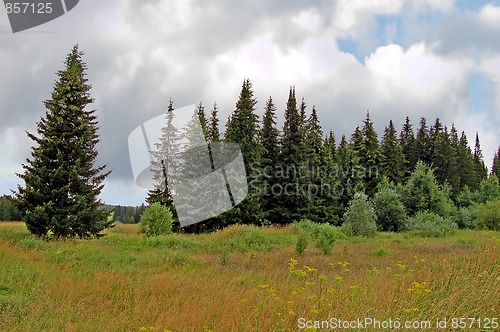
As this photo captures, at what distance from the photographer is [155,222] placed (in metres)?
21.6

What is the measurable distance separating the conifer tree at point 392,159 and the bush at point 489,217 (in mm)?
13568

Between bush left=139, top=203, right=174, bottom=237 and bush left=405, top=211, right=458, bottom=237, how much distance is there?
58.6ft

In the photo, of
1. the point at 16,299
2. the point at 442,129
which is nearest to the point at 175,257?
the point at 16,299

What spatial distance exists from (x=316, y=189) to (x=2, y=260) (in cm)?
3219

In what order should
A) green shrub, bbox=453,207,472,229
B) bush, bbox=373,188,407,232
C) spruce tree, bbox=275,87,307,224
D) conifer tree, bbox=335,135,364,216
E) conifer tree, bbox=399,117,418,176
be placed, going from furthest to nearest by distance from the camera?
conifer tree, bbox=399,117,418,176 → conifer tree, bbox=335,135,364,216 → green shrub, bbox=453,207,472,229 → spruce tree, bbox=275,87,307,224 → bush, bbox=373,188,407,232

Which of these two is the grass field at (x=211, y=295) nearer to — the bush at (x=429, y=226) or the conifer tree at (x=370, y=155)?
the bush at (x=429, y=226)

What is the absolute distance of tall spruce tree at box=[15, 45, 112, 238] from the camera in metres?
19.9

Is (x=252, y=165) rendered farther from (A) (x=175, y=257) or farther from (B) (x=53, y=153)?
(A) (x=175, y=257)

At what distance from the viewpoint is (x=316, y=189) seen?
1517 inches

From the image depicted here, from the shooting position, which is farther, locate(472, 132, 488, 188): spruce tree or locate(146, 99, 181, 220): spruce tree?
locate(472, 132, 488, 188): spruce tree

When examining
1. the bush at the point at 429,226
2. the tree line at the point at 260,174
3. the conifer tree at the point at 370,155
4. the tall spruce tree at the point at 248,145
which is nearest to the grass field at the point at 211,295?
the tree line at the point at 260,174

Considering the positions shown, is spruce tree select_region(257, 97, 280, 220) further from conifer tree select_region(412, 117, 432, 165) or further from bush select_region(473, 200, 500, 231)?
conifer tree select_region(412, 117, 432, 165)

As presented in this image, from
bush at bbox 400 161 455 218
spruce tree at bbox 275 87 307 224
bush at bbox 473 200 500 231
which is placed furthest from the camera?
spruce tree at bbox 275 87 307 224

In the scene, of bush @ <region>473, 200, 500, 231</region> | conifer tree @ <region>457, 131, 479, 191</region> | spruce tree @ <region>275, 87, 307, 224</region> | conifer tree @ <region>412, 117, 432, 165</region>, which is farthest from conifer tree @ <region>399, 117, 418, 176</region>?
spruce tree @ <region>275, 87, 307, 224</region>
